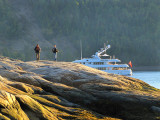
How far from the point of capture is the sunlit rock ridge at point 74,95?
1772cm

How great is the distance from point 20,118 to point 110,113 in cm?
778

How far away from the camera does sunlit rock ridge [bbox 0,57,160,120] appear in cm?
1772

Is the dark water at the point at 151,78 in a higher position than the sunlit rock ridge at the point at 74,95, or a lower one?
lower

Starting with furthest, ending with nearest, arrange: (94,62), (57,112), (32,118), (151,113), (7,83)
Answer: (94,62) < (151,113) < (7,83) < (57,112) < (32,118)

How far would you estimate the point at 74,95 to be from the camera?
20.8 meters

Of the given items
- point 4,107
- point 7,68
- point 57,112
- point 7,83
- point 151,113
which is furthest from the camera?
point 7,68

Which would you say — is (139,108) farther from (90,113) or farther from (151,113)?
(90,113)

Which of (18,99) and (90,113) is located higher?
(18,99)

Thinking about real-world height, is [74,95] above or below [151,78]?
above

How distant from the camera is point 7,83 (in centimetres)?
1916

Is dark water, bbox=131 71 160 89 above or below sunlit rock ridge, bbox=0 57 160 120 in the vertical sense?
below

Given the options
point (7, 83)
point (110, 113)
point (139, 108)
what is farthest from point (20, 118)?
point (139, 108)

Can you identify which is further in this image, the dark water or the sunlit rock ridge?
the dark water

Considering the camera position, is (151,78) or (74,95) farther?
(151,78)
